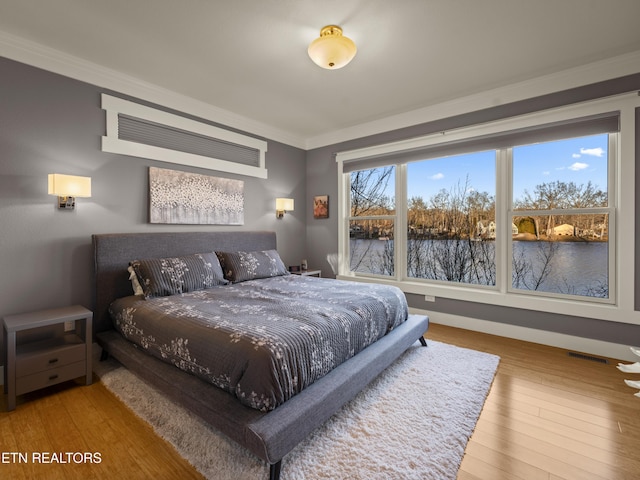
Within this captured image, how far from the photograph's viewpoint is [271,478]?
1.43 meters

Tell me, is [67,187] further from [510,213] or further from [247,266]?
[510,213]

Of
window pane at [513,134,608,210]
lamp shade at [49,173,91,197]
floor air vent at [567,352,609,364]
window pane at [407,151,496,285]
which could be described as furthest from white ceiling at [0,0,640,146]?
floor air vent at [567,352,609,364]

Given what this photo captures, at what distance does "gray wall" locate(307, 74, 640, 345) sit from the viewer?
2793mm

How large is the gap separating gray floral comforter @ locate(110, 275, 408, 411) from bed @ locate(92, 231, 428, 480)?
0.04 m

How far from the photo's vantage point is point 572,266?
3.11 meters

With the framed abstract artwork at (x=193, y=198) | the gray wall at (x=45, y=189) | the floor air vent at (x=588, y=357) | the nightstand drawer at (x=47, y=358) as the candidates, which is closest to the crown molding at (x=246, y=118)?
the gray wall at (x=45, y=189)

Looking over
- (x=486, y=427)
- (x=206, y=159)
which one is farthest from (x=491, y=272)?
(x=206, y=159)

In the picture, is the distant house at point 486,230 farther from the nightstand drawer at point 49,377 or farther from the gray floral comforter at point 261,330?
the nightstand drawer at point 49,377

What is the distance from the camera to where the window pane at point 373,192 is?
442cm

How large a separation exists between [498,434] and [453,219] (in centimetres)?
261

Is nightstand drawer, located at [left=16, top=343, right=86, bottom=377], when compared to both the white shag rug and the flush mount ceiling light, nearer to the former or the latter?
the white shag rug

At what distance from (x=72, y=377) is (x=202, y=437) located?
4.34ft

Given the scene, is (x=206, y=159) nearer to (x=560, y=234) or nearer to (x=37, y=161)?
(x=37, y=161)

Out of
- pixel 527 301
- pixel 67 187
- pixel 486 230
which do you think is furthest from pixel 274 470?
pixel 486 230
